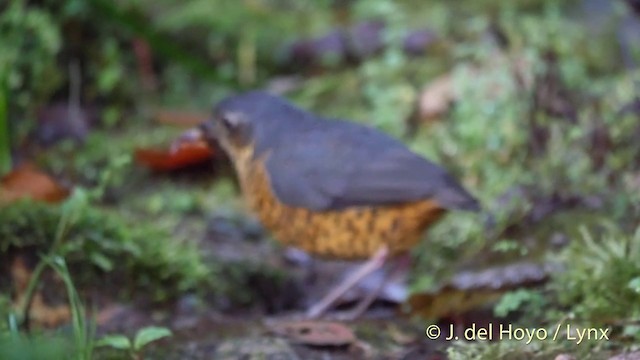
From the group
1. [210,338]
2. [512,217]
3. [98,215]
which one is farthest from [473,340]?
[98,215]

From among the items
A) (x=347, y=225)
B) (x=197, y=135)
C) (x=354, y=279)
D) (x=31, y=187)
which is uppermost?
(x=197, y=135)

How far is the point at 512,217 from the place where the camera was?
4926mm

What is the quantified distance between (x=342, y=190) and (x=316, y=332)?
82 cm

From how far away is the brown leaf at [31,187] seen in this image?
16.9 ft

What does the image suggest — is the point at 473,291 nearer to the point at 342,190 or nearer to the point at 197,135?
the point at 342,190

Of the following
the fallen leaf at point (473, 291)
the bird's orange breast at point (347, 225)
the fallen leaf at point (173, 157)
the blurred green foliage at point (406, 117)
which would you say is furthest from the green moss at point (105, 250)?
the fallen leaf at point (173, 157)

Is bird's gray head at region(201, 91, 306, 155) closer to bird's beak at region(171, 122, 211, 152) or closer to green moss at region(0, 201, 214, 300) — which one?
bird's beak at region(171, 122, 211, 152)

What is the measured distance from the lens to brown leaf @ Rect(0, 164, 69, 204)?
5148 millimetres

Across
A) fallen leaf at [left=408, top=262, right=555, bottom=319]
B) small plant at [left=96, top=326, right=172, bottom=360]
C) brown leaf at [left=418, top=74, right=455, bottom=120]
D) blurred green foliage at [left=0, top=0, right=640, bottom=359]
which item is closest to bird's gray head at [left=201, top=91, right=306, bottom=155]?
blurred green foliage at [left=0, top=0, right=640, bottom=359]

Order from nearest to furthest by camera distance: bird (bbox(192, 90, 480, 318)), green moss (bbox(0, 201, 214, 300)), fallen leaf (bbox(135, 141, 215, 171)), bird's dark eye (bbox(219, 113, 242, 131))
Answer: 1. green moss (bbox(0, 201, 214, 300))
2. bird (bbox(192, 90, 480, 318))
3. bird's dark eye (bbox(219, 113, 242, 131))
4. fallen leaf (bbox(135, 141, 215, 171))

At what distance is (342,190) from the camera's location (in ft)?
15.4

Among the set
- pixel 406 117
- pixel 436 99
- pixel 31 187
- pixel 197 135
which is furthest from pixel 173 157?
pixel 436 99

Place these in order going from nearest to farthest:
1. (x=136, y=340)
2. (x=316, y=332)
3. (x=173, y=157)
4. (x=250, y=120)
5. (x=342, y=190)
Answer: (x=136, y=340), (x=316, y=332), (x=342, y=190), (x=250, y=120), (x=173, y=157)

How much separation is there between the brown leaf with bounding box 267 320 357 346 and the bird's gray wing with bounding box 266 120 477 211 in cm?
63
